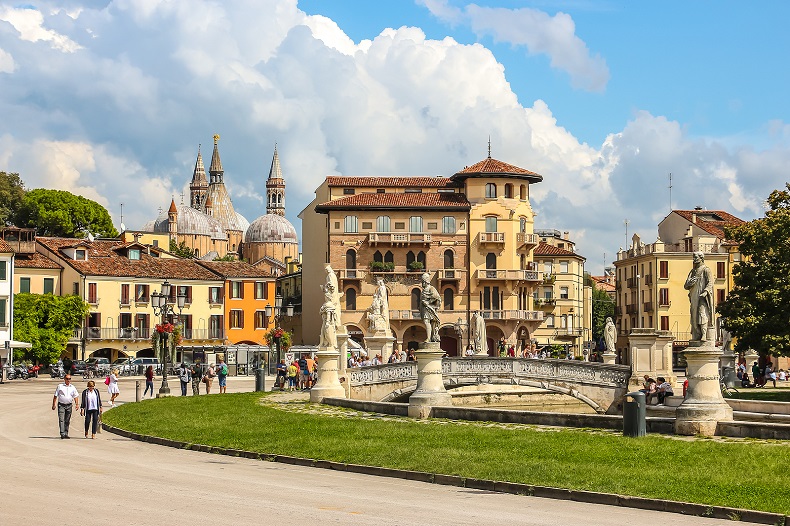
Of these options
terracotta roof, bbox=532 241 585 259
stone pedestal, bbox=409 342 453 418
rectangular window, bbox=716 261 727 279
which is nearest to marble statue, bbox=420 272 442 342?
stone pedestal, bbox=409 342 453 418

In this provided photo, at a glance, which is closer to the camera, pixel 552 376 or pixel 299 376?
pixel 552 376

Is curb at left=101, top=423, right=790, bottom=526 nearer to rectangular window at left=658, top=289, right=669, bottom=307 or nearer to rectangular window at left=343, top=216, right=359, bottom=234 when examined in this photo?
rectangular window at left=343, top=216, right=359, bottom=234

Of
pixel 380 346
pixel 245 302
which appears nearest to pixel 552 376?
pixel 380 346

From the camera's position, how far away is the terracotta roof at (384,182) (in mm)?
100750

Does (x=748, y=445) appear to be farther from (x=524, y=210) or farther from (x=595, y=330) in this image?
(x=595, y=330)

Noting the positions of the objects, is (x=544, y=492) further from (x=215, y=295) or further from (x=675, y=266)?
(x=675, y=266)

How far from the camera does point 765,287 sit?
57562 mm

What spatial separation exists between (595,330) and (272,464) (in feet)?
406

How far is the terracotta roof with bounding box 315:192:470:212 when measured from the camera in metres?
95.4

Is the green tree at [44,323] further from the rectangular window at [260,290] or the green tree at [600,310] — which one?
the green tree at [600,310]

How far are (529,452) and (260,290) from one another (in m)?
79.3

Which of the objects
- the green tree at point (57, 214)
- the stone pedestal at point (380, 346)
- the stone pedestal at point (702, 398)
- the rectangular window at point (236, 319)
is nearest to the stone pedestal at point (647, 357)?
the stone pedestal at point (380, 346)

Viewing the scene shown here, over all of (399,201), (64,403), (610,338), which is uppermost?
(399,201)

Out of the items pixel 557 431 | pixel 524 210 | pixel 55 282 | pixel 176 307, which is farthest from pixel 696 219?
pixel 557 431
